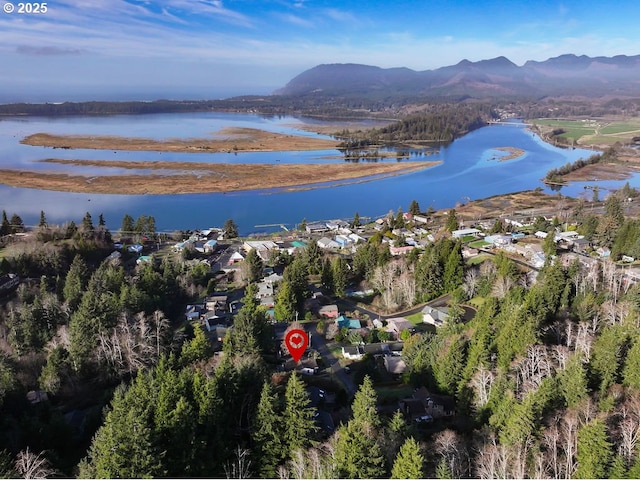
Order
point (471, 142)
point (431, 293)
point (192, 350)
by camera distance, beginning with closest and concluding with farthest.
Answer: point (192, 350) → point (431, 293) → point (471, 142)

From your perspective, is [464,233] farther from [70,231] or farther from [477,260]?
[70,231]

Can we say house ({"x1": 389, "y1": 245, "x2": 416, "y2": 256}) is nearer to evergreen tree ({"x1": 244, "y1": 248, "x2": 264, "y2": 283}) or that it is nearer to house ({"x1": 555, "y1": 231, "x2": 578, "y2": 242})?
evergreen tree ({"x1": 244, "y1": 248, "x2": 264, "y2": 283})

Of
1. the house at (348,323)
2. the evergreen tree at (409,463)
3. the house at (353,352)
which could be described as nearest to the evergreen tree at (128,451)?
the evergreen tree at (409,463)

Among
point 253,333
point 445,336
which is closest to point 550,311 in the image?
point 445,336

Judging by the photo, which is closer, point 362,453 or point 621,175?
point 362,453

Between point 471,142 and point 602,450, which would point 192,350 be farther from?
point 471,142

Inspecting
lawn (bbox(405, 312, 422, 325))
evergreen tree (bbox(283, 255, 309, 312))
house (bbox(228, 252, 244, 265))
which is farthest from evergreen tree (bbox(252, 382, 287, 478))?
house (bbox(228, 252, 244, 265))

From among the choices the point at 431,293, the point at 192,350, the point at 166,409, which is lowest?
the point at 431,293
